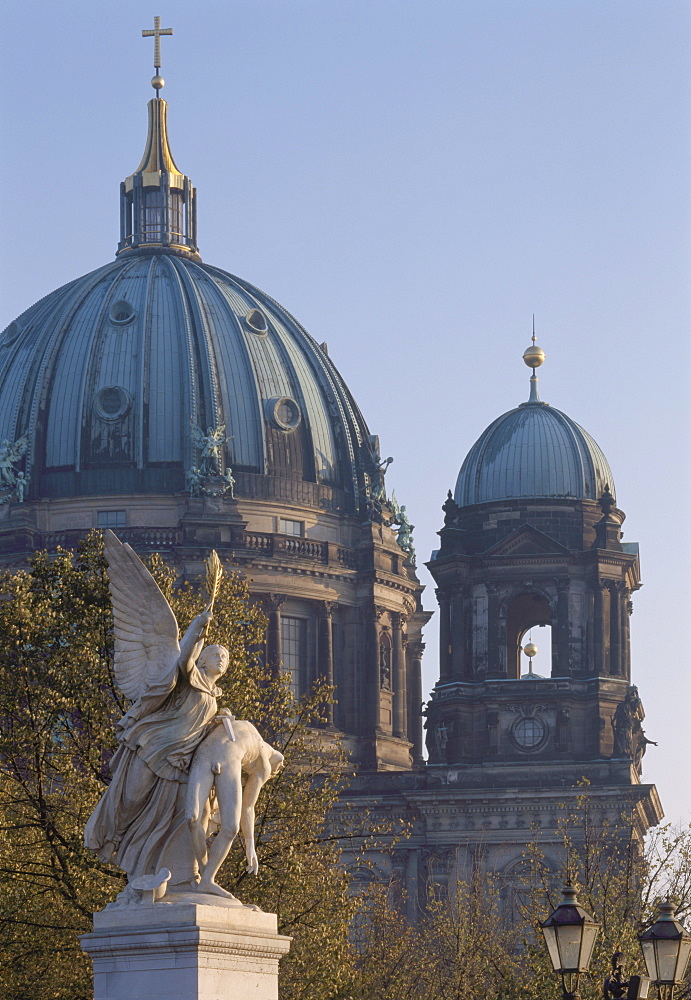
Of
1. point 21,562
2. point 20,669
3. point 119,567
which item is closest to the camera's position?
point 119,567

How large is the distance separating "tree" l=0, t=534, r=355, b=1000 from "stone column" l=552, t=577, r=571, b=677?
144ft

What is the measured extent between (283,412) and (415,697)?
44.6 feet

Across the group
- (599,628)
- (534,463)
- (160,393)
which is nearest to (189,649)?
(599,628)

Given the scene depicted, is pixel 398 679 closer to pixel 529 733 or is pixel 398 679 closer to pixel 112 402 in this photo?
pixel 529 733

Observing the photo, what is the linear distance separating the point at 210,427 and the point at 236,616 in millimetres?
57638

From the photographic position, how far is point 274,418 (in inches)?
3962

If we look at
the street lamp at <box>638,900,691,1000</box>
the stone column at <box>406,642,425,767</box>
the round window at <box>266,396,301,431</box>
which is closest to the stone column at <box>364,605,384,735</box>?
the stone column at <box>406,642,425,767</box>

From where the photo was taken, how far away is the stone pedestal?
69.2ft

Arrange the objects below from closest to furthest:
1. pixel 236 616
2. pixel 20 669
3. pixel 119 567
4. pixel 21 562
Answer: pixel 119 567 < pixel 20 669 < pixel 236 616 < pixel 21 562

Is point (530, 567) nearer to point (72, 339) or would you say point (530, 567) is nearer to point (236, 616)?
point (72, 339)

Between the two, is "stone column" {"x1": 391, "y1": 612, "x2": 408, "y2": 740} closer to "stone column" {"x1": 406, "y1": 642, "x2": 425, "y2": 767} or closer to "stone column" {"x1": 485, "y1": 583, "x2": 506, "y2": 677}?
"stone column" {"x1": 406, "y1": 642, "x2": 425, "y2": 767}

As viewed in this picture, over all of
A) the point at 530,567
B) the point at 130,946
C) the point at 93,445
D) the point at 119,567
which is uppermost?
the point at 93,445

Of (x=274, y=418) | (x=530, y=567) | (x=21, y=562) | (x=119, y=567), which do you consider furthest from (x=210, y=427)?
(x=119, y=567)

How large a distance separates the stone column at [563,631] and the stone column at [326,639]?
13799 millimetres
